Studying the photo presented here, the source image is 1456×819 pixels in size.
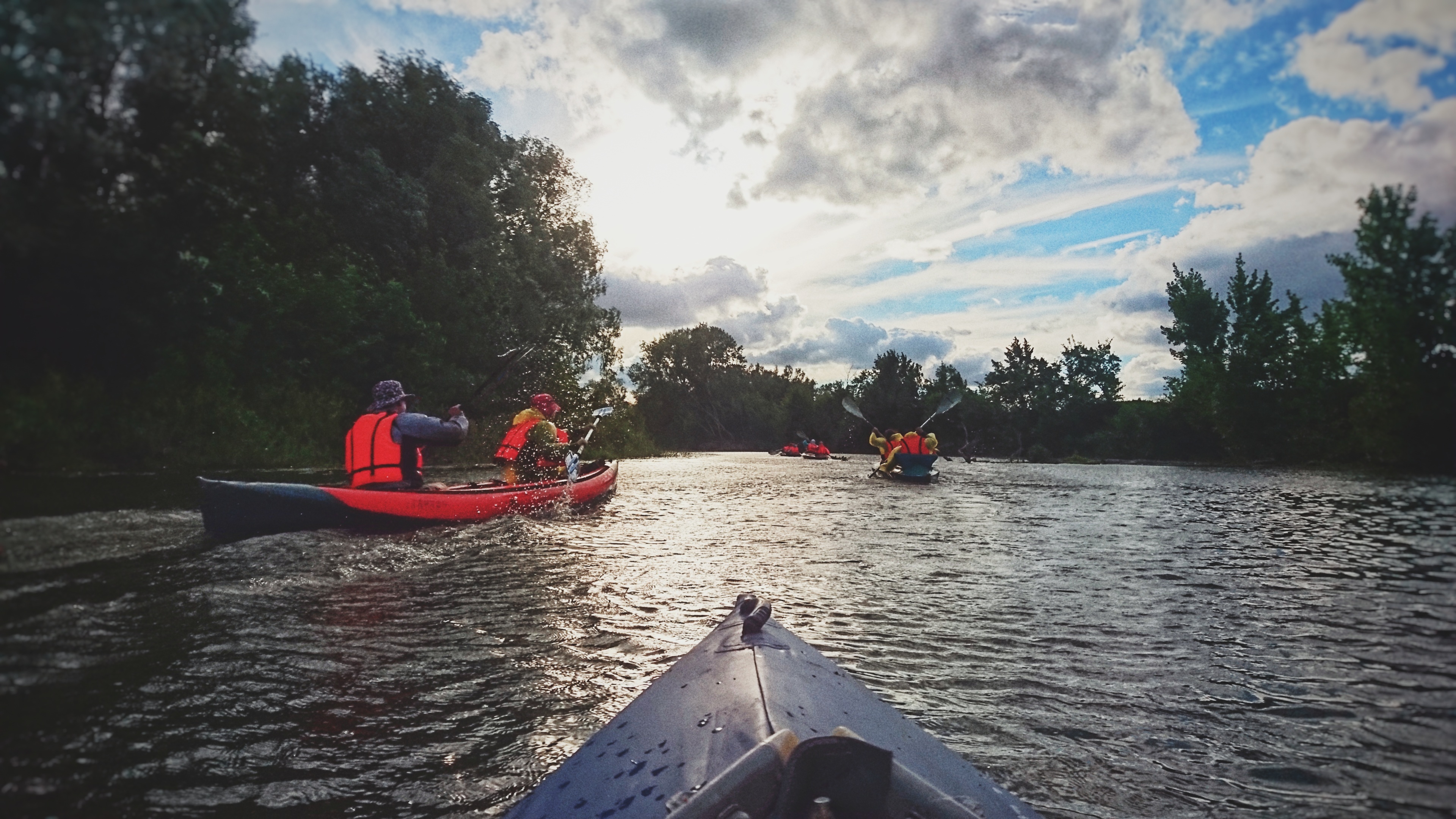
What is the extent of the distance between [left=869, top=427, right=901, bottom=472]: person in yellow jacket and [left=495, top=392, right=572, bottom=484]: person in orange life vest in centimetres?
1268

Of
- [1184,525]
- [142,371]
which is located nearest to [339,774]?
[142,371]

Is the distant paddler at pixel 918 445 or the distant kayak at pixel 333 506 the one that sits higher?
the distant paddler at pixel 918 445

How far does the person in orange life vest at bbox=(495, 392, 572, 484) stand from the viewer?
12.2 meters

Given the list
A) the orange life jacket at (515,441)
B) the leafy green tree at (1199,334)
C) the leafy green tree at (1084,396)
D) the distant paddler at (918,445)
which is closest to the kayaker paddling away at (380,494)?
the orange life jacket at (515,441)

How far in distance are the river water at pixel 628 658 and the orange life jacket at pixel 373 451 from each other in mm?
917

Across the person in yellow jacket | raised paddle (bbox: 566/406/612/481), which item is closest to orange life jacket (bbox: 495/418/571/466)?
raised paddle (bbox: 566/406/612/481)

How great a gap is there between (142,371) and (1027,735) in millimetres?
3611

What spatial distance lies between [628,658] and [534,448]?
362 inches

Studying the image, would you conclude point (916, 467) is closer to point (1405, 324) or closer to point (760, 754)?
point (1405, 324)

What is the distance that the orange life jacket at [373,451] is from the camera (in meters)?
8.34

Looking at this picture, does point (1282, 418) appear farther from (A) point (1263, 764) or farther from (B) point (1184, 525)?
(A) point (1263, 764)

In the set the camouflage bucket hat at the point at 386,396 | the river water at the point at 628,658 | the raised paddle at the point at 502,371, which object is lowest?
the river water at the point at 628,658

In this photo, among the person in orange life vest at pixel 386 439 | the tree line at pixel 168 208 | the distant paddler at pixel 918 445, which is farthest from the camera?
the distant paddler at pixel 918 445

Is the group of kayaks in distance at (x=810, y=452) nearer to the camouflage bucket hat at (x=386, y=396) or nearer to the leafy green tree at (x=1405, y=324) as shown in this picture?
the camouflage bucket hat at (x=386, y=396)
